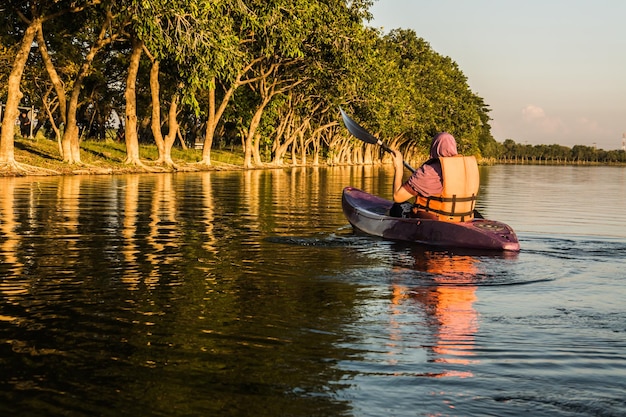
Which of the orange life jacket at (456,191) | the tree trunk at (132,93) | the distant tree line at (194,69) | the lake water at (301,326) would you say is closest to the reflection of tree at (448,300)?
the lake water at (301,326)

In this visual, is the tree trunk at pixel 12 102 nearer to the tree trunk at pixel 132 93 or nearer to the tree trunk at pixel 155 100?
the tree trunk at pixel 132 93

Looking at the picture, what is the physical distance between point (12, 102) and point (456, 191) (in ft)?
73.2

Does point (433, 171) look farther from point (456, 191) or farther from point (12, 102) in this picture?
point (12, 102)

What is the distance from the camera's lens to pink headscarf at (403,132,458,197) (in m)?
12.4

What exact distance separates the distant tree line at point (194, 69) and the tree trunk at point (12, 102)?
46mm

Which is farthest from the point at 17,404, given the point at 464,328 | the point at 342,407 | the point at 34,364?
the point at 464,328

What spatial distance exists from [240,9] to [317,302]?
27676 millimetres

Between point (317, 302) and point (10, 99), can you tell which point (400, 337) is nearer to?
point (317, 302)

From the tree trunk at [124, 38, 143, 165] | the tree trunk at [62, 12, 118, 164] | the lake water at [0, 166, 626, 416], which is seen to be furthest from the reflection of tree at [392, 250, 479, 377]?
the tree trunk at [124, 38, 143, 165]

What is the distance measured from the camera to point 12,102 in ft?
100

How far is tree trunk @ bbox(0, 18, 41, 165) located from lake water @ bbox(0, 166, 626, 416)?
17099 millimetres

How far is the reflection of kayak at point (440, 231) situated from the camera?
39.4ft

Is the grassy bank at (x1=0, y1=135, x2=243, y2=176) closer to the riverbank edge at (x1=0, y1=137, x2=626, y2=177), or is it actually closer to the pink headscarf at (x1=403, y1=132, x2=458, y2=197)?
the riverbank edge at (x1=0, y1=137, x2=626, y2=177)

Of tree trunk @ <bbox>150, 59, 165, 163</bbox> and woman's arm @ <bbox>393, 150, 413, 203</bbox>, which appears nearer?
woman's arm @ <bbox>393, 150, 413, 203</bbox>
